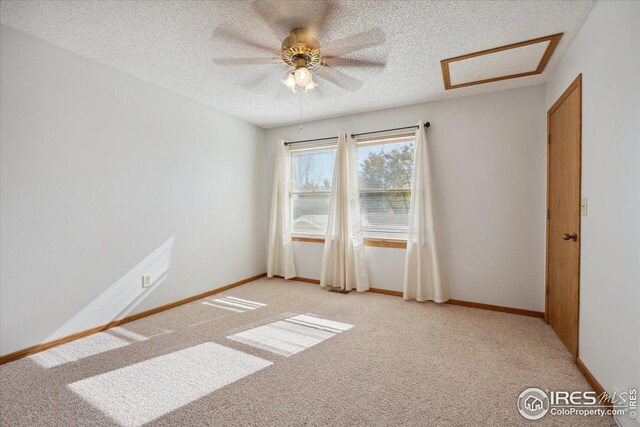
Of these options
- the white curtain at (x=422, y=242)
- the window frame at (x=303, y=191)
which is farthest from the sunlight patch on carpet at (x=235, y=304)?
the white curtain at (x=422, y=242)

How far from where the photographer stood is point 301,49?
220 cm

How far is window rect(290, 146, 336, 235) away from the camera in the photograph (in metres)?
4.50

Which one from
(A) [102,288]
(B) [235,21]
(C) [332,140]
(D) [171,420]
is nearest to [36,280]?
(A) [102,288]

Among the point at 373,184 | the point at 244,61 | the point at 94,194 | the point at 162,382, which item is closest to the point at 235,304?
the point at 162,382

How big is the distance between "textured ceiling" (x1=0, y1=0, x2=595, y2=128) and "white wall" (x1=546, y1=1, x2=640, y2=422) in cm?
36

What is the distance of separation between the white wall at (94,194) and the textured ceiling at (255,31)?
0.96 ft

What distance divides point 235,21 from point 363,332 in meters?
2.79

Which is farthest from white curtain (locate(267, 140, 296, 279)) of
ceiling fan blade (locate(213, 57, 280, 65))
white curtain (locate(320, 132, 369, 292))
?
ceiling fan blade (locate(213, 57, 280, 65))

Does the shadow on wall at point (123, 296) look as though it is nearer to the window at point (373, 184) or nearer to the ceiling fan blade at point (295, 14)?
the window at point (373, 184)

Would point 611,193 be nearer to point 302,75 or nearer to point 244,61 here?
point 302,75

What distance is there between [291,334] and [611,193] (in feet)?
8.42

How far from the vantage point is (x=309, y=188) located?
4.66 metres

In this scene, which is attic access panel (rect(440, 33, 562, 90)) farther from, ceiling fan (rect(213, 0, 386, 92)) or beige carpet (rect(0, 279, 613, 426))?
beige carpet (rect(0, 279, 613, 426))

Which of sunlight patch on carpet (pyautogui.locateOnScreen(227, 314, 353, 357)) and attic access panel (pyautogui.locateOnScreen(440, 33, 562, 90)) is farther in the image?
sunlight patch on carpet (pyautogui.locateOnScreen(227, 314, 353, 357))
